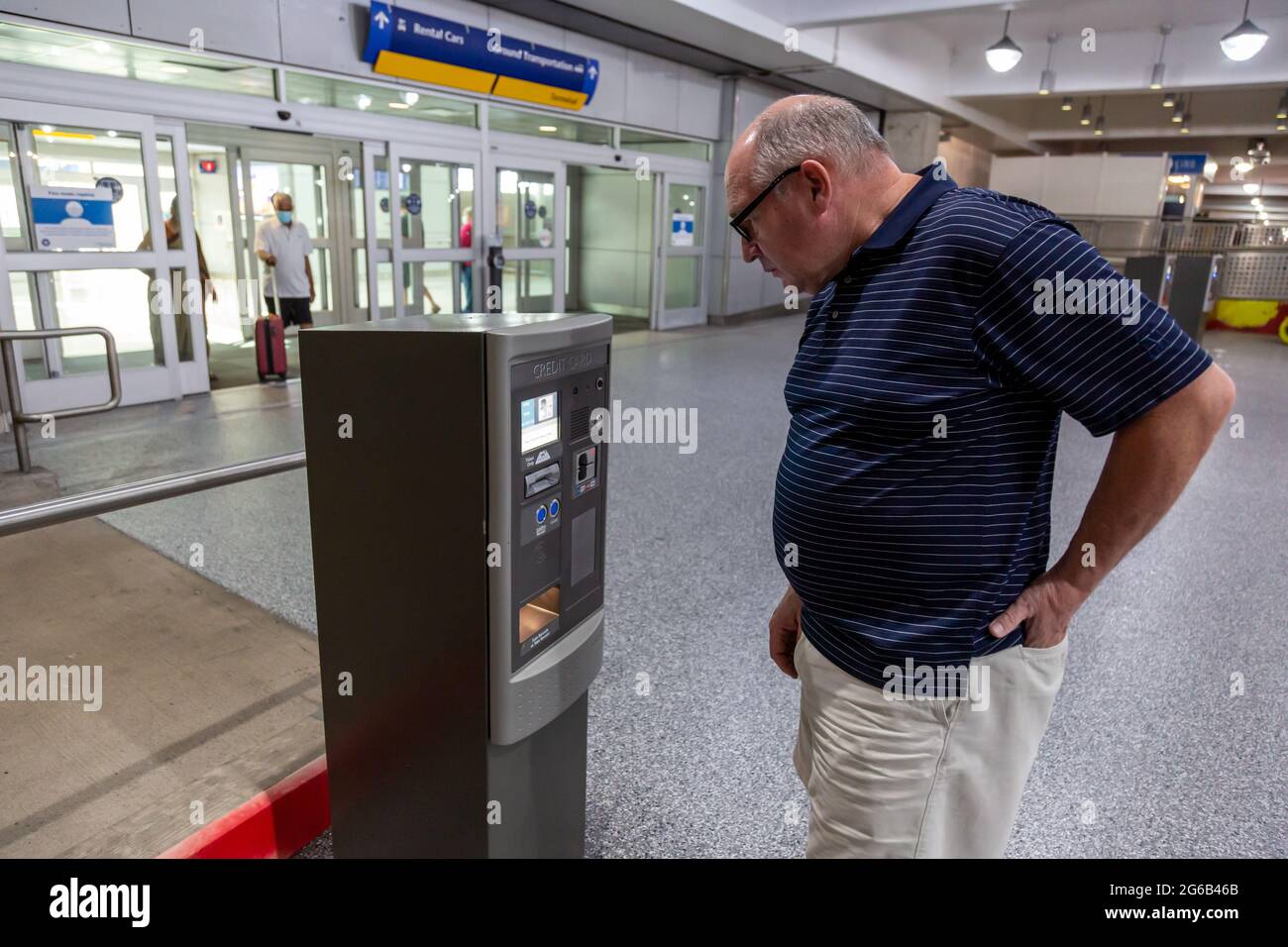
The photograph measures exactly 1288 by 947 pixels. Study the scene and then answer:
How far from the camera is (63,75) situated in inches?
210

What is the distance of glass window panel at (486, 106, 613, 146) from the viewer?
9336 millimetres

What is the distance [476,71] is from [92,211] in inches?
145

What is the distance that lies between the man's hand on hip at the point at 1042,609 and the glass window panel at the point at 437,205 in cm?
770

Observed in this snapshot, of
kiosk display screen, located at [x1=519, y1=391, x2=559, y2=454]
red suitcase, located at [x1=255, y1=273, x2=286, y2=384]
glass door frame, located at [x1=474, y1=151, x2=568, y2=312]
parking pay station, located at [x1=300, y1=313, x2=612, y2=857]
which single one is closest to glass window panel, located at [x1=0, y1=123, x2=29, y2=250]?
red suitcase, located at [x1=255, y1=273, x2=286, y2=384]

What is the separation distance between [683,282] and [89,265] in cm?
796

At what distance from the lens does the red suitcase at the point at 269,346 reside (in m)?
7.07

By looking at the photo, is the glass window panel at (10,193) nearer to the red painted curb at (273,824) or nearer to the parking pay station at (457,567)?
the red painted curb at (273,824)

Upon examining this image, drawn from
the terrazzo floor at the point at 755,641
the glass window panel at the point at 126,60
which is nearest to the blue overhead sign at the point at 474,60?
the glass window panel at the point at 126,60

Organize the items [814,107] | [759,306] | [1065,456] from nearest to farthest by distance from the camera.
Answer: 1. [814,107]
2. [1065,456]
3. [759,306]

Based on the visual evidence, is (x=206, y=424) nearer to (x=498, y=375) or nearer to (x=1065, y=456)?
(x=498, y=375)

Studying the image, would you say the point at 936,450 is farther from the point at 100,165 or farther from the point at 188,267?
the point at 188,267

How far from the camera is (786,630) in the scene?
165cm

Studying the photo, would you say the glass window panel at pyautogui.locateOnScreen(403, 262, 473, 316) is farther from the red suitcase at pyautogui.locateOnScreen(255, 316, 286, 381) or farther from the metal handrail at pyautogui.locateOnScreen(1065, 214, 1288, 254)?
the metal handrail at pyautogui.locateOnScreen(1065, 214, 1288, 254)
